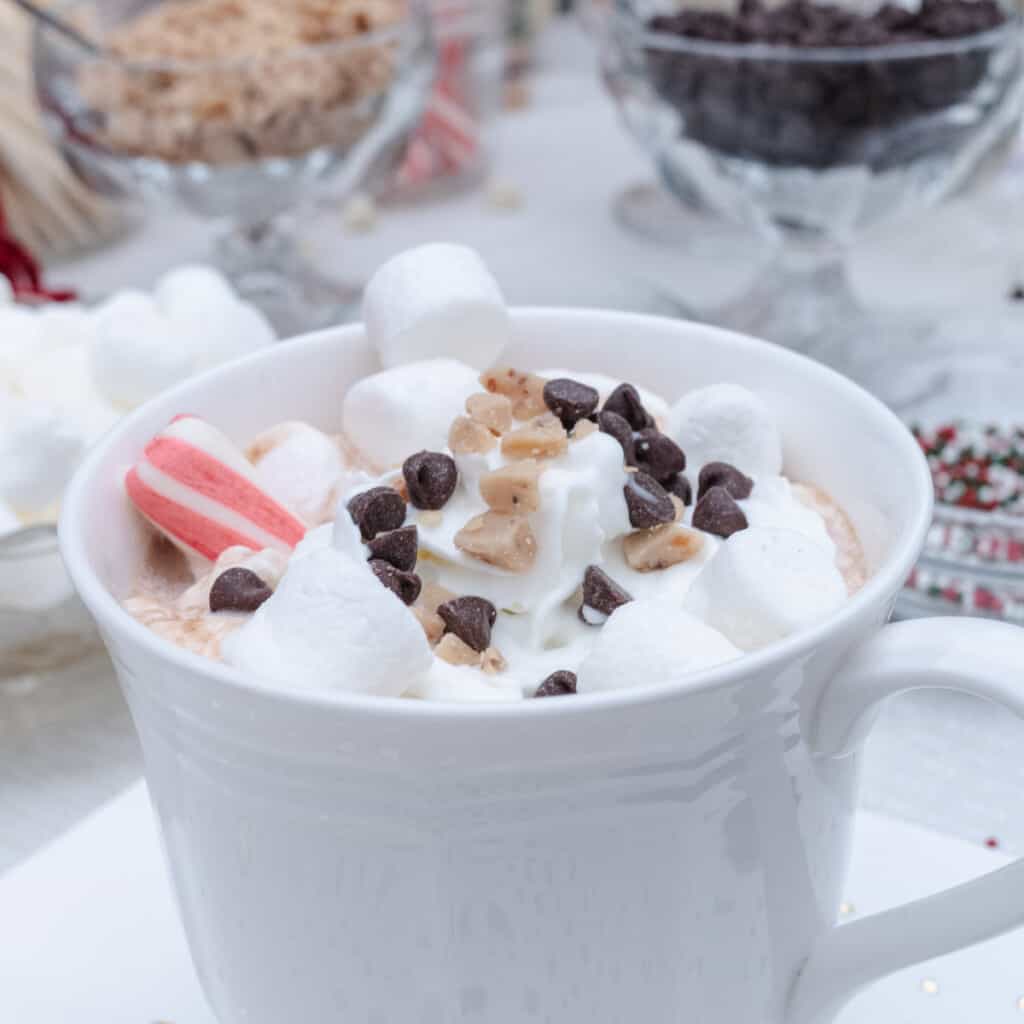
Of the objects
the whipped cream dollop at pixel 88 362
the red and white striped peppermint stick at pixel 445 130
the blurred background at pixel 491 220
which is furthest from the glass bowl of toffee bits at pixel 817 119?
the whipped cream dollop at pixel 88 362

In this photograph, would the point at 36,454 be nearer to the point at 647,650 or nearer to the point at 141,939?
the point at 141,939

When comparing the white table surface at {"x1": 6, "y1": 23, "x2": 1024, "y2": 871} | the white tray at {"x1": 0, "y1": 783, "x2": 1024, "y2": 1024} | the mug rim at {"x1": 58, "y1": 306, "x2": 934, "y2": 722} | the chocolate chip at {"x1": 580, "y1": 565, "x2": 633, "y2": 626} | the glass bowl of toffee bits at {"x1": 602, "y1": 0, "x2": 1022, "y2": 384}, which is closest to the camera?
the mug rim at {"x1": 58, "y1": 306, "x2": 934, "y2": 722}

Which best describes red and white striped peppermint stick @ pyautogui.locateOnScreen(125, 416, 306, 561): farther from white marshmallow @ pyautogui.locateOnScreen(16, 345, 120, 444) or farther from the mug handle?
white marshmallow @ pyautogui.locateOnScreen(16, 345, 120, 444)

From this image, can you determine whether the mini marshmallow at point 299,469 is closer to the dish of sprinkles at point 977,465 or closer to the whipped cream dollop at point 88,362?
the whipped cream dollop at point 88,362

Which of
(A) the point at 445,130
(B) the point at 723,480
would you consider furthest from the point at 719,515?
(A) the point at 445,130

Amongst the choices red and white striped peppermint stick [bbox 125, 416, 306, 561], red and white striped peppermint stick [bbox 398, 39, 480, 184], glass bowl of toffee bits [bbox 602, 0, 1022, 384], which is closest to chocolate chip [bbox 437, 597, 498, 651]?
red and white striped peppermint stick [bbox 125, 416, 306, 561]

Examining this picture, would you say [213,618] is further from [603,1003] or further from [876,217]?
[876,217]
